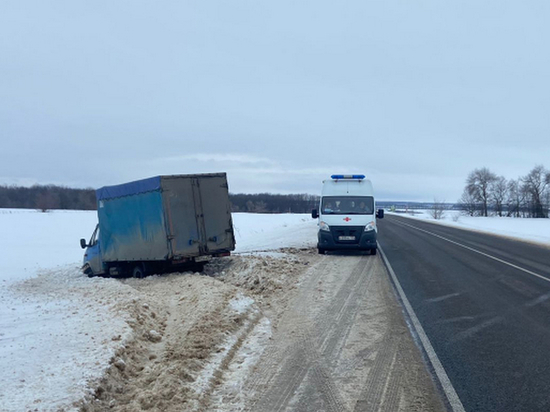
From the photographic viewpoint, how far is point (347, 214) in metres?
16.4

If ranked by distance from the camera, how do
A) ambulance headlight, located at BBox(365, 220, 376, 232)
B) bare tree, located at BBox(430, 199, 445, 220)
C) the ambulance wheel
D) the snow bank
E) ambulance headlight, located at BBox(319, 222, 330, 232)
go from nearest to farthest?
the ambulance wheel < ambulance headlight, located at BBox(365, 220, 376, 232) < ambulance headlight, located at BBox(319, 222, 330, 232) < the snow bank < bare tree, located at BBox(430, 199, 445, 220)

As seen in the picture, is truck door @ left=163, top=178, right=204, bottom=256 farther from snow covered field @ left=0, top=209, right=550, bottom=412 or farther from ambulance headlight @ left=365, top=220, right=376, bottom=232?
ambulance headlight @ left=365, top=220, right=376, bottom=232

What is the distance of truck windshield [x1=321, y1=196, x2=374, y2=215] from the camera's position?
1647cm

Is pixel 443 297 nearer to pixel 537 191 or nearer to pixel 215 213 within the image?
pixel 215 213

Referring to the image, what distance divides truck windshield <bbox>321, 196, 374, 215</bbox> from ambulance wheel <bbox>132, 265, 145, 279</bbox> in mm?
6916

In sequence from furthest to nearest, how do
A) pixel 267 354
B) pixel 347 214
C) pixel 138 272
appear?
pixel 347 214
pixel 138 272
pixel 267 354

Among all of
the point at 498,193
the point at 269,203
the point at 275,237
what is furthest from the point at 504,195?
the point at 275,237

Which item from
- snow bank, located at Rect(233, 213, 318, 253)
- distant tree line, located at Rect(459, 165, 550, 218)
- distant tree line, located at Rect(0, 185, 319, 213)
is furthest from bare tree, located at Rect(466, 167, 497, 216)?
snow bank, located at Rect(233, 213, 318, 253)

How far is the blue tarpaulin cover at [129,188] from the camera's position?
12.6 m

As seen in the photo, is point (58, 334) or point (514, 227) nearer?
point (58, 334)

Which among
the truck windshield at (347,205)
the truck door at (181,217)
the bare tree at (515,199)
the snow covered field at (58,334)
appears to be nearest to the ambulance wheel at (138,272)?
the snow covered field at (58,334)

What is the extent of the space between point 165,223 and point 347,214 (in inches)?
279

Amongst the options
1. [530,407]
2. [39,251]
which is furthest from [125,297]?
[39,251]

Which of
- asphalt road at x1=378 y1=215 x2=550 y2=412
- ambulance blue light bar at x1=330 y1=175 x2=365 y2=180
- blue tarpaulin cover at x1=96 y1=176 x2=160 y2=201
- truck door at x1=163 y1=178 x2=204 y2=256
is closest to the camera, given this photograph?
asphalt road at x1=378 y1=215 x2=550 y2=412
